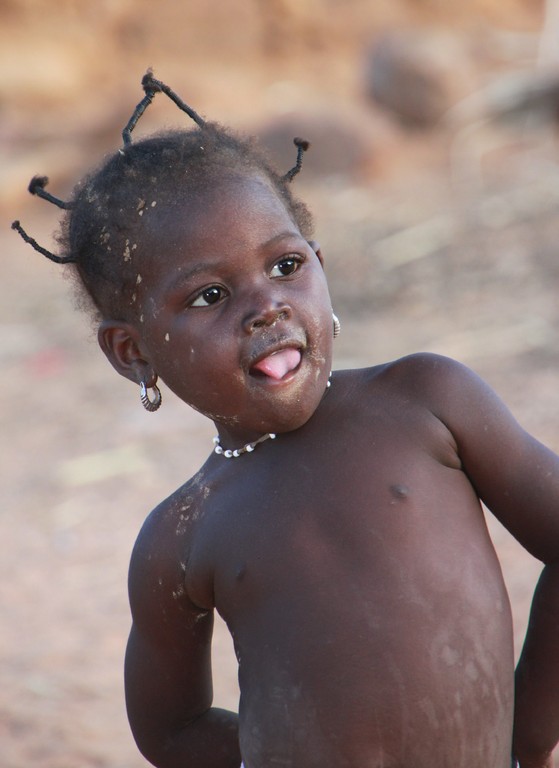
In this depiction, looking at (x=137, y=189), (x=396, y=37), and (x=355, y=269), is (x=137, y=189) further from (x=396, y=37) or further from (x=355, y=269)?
(x=396, y=37)

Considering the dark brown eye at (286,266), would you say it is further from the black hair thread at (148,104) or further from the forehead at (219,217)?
the black hair thread at (148,104)

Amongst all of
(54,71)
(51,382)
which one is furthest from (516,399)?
(54,71)

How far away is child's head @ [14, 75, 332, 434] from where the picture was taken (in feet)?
5.74

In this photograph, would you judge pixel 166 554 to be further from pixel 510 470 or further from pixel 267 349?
pixel 510 470

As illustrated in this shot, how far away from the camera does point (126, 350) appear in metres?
1.97

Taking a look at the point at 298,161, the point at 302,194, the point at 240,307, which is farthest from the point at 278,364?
the point at 302,194

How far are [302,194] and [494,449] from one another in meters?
6.97

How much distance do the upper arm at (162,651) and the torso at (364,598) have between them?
76 millimetres

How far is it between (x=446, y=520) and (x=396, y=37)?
30.9ft

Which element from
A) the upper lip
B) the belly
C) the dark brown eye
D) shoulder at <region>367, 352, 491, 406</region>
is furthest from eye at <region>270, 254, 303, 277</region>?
the belly

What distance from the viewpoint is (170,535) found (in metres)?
1.89

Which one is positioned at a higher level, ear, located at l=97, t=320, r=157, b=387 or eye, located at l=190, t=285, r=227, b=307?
ear, located at l=97, t=320, r=157, b=387

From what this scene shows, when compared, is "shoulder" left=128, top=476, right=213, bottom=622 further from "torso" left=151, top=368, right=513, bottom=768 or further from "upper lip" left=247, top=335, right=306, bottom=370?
"upper lip" left=247, top=335, right=306, bottom=370

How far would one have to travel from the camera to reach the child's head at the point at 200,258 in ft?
5.74
